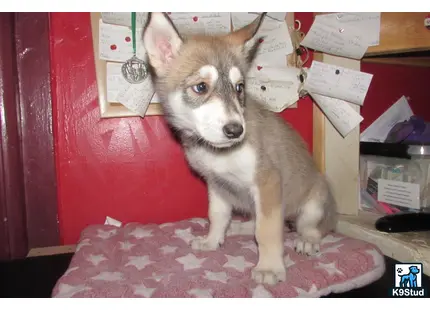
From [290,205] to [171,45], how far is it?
912mm

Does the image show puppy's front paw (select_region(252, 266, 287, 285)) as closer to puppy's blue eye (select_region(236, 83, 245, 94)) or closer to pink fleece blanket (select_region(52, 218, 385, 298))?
pink fleece blanket (select_region(52, 218, 385, 298))

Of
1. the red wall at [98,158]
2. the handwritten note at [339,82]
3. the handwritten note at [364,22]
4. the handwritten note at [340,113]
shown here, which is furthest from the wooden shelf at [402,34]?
the red wall at [98,158]

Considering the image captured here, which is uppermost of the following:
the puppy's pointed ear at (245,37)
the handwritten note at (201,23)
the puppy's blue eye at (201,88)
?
the handwritten note at (201,23)

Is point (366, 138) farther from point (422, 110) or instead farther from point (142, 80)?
point (142, 80)

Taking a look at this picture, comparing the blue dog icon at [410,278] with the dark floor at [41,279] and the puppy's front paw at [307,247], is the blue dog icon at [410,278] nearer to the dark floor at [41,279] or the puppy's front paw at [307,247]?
the dark floor at [41,279]

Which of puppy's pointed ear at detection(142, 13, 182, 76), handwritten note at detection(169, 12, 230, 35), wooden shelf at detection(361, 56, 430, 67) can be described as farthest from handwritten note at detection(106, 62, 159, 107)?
wooden shelf at detection(361, 56, 430, 67)

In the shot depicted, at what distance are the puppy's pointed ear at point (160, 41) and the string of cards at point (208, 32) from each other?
429 millimetres

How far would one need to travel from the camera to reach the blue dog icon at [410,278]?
134 cm

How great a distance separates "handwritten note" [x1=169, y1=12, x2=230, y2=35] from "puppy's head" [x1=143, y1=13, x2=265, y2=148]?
432mm

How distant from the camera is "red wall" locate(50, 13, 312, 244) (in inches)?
75.0

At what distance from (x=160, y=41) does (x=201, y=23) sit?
608mm

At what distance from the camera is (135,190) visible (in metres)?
2.04

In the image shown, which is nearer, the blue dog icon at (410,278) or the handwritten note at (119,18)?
the blue dog icon at (410,278)

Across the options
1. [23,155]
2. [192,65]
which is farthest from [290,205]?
[23,155]
